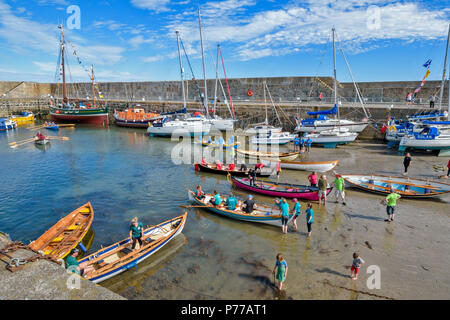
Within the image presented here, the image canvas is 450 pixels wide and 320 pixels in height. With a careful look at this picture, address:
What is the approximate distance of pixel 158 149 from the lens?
32219 millimetres

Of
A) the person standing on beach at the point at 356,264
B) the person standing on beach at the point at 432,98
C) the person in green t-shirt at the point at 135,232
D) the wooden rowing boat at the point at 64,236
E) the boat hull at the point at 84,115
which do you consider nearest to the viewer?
the person standing on beach at the point at 356,264

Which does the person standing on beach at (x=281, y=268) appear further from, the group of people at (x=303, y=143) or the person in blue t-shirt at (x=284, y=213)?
the group of people at (x=303, y=143)

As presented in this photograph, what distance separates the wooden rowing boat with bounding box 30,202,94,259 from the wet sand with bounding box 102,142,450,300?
9.19 ft

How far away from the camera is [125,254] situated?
1027 cm

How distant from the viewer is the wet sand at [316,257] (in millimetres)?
8359

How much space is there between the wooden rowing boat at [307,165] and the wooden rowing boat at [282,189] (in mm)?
5227

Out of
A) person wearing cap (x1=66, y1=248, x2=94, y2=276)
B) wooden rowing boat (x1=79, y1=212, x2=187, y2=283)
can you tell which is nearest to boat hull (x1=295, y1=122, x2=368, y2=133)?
wooden rowing boat (x1=79, y1=212, x2=187, y2=283)

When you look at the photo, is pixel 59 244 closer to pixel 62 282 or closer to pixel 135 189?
pixel 62 282

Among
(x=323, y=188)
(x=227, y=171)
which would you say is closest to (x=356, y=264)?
(x=323, y=188)

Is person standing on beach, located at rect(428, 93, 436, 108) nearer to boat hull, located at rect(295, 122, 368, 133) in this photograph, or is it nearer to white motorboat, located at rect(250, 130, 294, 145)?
boat hull, located at rect(295, 122, 368, 133)

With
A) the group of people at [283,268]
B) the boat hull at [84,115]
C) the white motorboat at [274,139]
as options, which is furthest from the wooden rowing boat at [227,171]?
the boat hull at [84,115]
